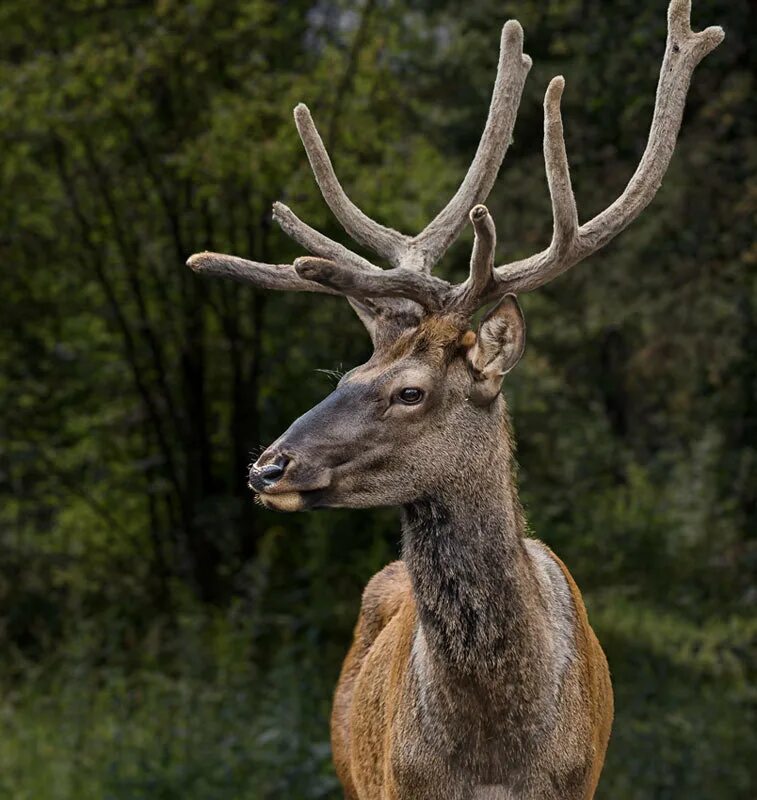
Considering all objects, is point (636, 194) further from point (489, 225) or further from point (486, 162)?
point (489, 225)

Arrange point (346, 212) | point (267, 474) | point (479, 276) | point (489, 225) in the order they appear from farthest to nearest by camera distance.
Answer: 1. point (346, 212)
2. point (479, 276)
3. point (489, 225)
4. point (267, 474)

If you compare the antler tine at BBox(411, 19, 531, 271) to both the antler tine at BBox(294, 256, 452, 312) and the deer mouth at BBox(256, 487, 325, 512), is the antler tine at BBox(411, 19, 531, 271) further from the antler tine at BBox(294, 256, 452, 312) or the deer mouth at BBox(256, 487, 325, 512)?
the deer mouth at BBox(256, 487, 325, 512)

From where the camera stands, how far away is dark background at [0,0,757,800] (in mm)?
9875

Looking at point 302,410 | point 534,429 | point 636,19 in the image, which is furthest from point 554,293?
point 636,19

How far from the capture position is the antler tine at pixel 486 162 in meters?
5.00

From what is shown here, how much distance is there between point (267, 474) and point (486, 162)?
1.53 meters

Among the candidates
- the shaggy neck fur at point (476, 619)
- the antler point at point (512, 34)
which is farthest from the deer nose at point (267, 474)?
the antler point at point (512, 34)

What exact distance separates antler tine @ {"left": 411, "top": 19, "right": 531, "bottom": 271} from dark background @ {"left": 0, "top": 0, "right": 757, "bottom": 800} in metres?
4.53

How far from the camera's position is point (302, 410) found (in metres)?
11.3

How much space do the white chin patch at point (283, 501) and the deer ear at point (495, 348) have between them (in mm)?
620

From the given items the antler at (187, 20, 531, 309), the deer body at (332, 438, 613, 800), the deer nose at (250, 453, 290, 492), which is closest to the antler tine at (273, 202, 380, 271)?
the antler at (187, 20, 531, 309)

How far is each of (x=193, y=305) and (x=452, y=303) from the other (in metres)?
6.87

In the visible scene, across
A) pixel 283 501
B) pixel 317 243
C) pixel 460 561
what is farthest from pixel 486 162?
pixel 283 501

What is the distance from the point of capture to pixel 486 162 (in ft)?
16.6
